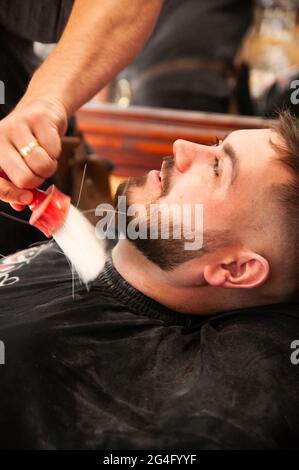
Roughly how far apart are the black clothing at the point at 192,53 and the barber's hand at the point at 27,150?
2.24 m

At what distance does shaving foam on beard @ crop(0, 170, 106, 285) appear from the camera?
1020mm

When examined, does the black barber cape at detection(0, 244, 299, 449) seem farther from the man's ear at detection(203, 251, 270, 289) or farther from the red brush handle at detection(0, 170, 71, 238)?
the red brush handle at detection(0, 170, 71, 238)

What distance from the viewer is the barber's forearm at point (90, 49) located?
3.73 ft

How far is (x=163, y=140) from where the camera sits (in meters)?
2.88

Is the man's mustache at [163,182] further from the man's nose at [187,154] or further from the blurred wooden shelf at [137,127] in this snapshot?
the blurred wooden shelf at [137,127]

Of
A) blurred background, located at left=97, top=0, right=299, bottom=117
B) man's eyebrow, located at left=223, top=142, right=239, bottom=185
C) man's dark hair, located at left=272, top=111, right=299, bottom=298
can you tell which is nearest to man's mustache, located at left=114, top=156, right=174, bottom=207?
man's eyebrow, located at left=223, top=142, right=239, bottom=185

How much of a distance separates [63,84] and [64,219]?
0.29 metres

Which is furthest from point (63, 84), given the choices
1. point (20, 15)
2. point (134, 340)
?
point (134, 340)

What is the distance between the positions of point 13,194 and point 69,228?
4.8 inches

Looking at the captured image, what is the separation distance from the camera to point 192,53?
3.30m

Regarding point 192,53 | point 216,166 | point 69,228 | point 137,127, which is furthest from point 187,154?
point 192,53

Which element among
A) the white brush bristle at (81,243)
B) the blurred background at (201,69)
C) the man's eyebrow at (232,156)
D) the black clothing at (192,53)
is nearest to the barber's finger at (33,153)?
the white brush bristle at (81,243)

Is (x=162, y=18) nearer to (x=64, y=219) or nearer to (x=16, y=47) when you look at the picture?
(x=16, y=47)

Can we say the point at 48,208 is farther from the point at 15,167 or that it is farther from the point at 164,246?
the point at 164,246
